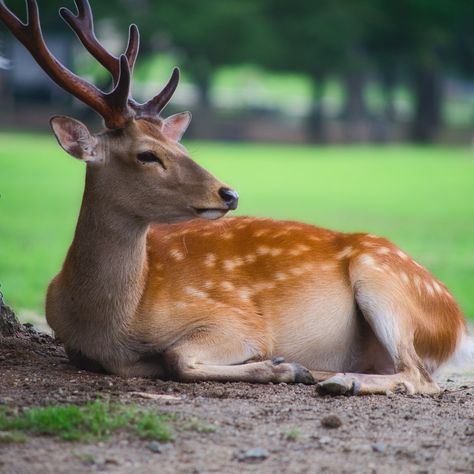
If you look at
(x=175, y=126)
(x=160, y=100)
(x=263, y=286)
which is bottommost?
(x=263, y=286)

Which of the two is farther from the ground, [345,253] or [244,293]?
[345,253]

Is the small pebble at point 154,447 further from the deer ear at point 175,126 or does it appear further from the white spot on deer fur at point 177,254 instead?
the deer ear at point 175,126

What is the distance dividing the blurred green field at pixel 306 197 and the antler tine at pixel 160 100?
4.26 meters

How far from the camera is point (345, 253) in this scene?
6680mm

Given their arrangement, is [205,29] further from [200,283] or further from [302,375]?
[302,375]

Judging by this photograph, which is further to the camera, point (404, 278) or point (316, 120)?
point (316, 120)

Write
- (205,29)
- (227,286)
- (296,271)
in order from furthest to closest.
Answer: (205,29) < (296,271) < (227,286)

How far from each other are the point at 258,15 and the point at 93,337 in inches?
1563

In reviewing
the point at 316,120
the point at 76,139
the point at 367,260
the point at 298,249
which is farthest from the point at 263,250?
the point at 316,120

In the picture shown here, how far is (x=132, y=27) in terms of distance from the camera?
6.37 metres

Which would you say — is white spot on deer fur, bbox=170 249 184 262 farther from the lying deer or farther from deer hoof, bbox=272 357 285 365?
deer hoof, bbox=272 357 285 365

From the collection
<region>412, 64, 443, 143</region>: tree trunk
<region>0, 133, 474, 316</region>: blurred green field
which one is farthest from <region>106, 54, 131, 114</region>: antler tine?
<region>412, 64, 443, 143</region>: tree trunk

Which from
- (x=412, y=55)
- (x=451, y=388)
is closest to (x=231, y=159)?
(x=412, y=55)

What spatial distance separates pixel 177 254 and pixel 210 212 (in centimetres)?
64
